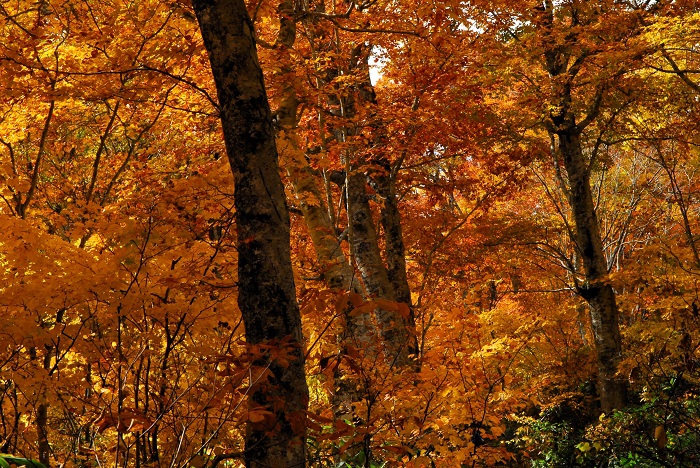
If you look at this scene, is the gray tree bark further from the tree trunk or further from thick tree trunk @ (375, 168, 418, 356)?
the tree trunk

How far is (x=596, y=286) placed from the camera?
36.6 ft

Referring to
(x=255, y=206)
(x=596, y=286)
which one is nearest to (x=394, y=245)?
(x=596, y=286)

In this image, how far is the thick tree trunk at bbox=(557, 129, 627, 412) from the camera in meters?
11.1

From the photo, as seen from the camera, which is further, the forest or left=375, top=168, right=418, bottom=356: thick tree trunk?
left=375, top=168, right=418, bottom=356: thick tree trunk

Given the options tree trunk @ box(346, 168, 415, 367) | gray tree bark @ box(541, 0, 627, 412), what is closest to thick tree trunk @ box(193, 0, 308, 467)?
tree trunk @ box(346, 168, 415, 367)

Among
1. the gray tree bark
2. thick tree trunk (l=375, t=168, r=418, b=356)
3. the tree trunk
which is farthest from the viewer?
the gray tree bark

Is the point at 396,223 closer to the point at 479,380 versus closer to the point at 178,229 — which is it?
the point at 479,380

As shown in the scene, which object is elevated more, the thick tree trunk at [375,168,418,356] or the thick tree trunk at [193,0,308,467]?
the thick tree trunk at [375,168,418,356]

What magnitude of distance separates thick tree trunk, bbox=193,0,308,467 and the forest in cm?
1

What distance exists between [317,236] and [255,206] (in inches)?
194

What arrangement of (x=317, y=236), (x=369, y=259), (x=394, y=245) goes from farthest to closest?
(x=394, y=245) → (x=369, y=259) → (x=317, y=236)

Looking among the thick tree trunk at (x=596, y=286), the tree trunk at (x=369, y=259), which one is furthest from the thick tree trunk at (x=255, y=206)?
the thick tree trunk at (x=596, y=286)

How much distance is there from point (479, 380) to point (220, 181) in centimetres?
341

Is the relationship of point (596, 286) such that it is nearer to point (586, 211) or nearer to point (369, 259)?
point (586, 211)
